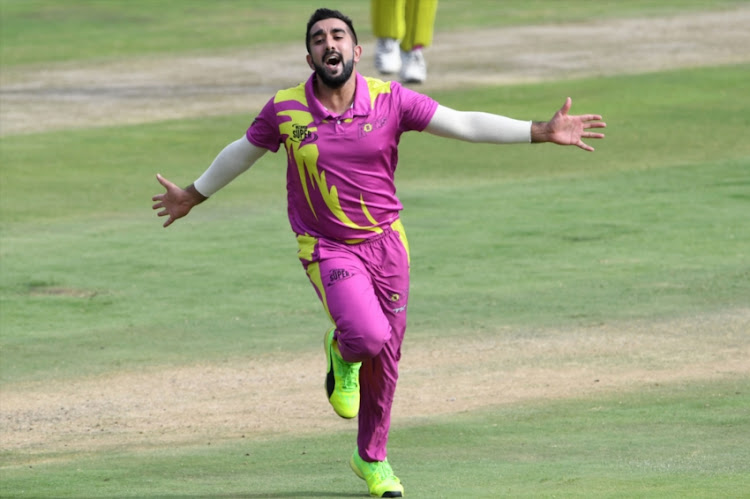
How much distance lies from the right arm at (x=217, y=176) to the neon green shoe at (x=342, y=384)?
976 millimetres

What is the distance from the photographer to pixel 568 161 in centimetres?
1812

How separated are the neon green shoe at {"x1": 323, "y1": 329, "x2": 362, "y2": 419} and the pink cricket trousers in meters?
0.12

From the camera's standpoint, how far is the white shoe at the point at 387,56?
22234mm

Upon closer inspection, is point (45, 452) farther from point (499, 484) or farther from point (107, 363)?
point (499, 484)

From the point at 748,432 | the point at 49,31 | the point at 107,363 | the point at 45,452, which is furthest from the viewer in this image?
the point at 49,31

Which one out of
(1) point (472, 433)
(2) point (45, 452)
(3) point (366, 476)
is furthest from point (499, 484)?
(2) point (45, 452)

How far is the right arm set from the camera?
7.67m

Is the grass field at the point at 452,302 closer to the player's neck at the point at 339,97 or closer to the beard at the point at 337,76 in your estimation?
the player's neck at the point at 339,97

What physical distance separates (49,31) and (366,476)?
2143cm

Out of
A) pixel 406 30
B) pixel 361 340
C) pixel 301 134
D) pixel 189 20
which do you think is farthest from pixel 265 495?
pixel 189 20

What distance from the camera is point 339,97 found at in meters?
7.32

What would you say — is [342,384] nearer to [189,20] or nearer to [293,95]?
[293,95]

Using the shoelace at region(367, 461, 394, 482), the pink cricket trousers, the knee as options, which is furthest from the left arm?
the shoelace at region(367, 461, 394, 482)

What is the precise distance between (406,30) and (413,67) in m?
0.54
